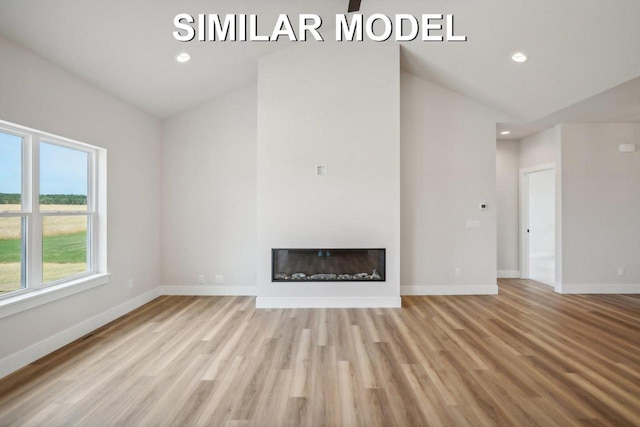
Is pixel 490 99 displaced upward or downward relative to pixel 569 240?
upward

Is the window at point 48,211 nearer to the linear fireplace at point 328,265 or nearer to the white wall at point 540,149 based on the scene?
the linear fireplace at point 328,265

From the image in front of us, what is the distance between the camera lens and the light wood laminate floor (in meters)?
2.09

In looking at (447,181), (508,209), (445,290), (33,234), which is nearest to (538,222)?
(508,209)

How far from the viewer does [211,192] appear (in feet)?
16.9

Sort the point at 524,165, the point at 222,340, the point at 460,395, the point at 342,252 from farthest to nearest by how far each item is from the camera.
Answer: the point at 524,165, the point at 342,252, the point at 222,340, the point at 460,395

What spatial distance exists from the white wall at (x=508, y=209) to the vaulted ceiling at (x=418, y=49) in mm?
1394

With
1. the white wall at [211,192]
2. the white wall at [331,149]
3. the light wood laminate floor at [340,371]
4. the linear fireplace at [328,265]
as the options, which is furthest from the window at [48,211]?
the linear fireplace at [328,265]

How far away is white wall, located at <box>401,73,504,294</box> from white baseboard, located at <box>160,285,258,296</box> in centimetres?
254

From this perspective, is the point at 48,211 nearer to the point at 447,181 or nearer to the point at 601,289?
the point at 447,181

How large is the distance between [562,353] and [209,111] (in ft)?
17.7

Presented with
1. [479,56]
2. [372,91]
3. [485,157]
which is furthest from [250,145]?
[485,157]

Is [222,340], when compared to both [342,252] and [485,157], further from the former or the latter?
[485,157]

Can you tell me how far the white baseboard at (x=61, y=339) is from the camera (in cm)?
262

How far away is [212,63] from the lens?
4211 millimetres
